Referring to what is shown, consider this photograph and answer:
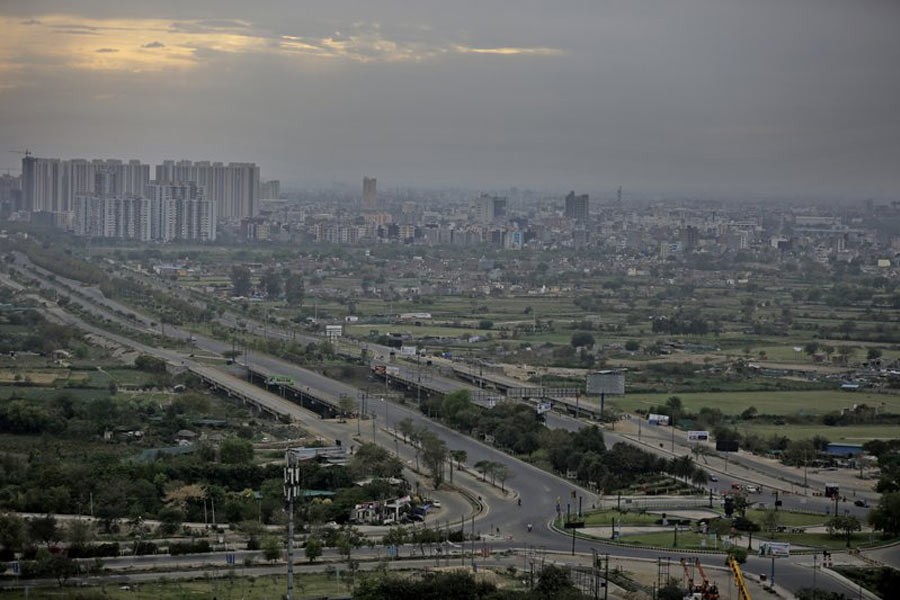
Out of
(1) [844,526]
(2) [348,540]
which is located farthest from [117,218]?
(1) [844,526]

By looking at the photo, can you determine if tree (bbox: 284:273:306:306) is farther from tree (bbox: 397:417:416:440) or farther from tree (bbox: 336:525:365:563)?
tree (bbox: 336:525:365:563)

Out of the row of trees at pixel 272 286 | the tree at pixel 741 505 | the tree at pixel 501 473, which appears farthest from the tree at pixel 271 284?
the tree at pixel 741 505

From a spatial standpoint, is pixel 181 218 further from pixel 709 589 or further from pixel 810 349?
pixel 709 589

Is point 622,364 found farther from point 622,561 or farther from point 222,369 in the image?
point 622,561

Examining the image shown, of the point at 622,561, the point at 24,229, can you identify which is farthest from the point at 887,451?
the point at 24,229

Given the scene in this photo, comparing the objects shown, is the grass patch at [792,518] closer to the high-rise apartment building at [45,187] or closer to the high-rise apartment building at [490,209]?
the high-rise apartment building at [45,187]

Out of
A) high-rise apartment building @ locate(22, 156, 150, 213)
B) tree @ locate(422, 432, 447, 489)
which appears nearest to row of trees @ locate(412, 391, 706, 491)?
tree @ locate(422, 432, 447, 489)
